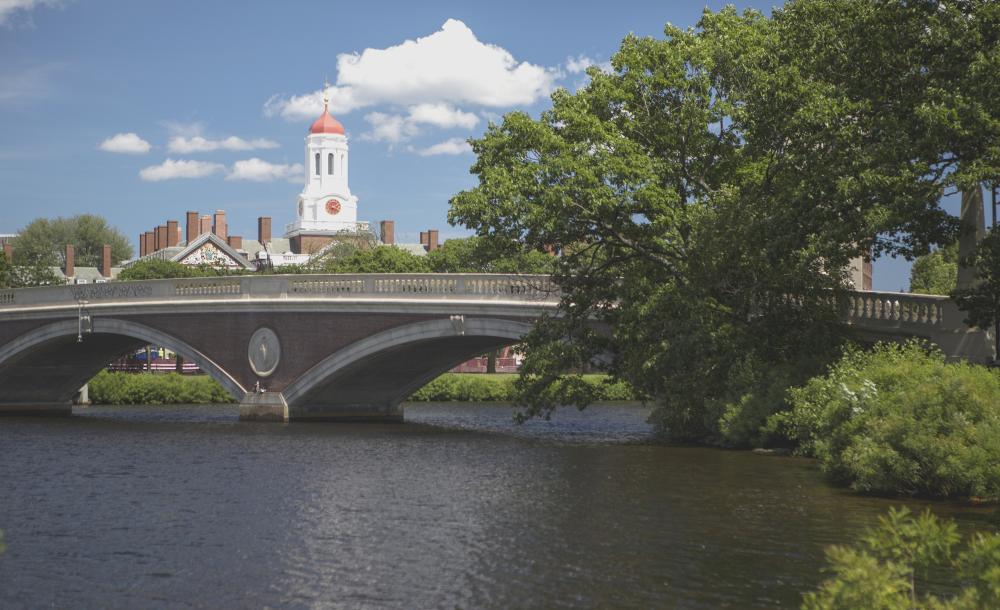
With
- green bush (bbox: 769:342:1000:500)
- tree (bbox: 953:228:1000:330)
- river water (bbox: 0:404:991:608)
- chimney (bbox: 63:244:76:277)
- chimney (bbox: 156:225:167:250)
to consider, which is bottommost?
river water (bbox: 0:404:991:608)

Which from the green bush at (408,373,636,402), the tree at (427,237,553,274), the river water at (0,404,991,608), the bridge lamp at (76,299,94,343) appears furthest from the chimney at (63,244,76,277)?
the river water at (0,404,991,608)

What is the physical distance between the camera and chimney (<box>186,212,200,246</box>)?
130 m

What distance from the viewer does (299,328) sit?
4278cm

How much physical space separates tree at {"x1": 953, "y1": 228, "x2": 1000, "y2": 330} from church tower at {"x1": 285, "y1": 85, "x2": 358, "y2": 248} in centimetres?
13466

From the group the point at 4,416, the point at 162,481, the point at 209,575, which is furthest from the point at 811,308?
the point at 4,416

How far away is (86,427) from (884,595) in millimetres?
37714

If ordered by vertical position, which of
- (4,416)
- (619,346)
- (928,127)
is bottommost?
(4,416)

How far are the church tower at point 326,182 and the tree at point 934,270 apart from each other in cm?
10123

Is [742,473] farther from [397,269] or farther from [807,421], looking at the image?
[397,269]

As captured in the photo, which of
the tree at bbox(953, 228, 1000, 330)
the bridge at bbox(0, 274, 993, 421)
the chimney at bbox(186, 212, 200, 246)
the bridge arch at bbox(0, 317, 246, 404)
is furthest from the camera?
the chimney at bbox(186, 212, 200, 246)

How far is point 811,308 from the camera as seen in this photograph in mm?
29969

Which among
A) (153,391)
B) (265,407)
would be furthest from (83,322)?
(153,391)

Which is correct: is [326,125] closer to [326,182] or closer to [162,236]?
[326,182]

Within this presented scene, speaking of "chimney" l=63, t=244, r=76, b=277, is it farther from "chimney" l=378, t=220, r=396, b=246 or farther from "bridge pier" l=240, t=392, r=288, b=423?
"bridge pier" l=240, t=392, r=288, b=423
